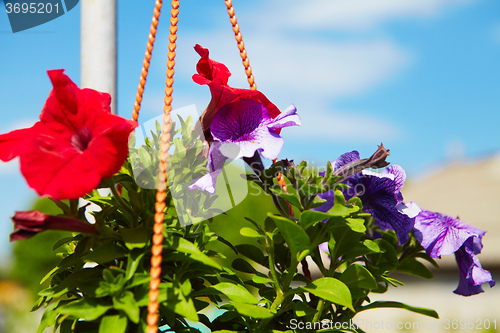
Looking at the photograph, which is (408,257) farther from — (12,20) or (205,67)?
(12,20)

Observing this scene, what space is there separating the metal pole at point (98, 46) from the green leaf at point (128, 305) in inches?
25.9

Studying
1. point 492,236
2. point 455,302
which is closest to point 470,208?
point 492,236

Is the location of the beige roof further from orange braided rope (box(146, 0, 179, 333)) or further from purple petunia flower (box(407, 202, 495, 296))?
orange braided rope (box(146, 0, 179, 333))

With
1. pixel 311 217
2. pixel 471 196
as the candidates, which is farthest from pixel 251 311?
pixel 471 196

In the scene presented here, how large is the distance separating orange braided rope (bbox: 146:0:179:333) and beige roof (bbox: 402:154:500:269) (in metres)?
8.00

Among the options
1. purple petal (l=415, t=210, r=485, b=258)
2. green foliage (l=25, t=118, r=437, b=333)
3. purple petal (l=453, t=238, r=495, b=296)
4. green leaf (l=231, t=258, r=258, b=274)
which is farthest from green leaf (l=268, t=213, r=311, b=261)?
purple petal (l=453, t=238, r=495, b=296)

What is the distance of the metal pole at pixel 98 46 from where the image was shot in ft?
3.78

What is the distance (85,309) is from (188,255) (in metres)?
0.17

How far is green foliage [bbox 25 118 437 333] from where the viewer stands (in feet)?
2.11

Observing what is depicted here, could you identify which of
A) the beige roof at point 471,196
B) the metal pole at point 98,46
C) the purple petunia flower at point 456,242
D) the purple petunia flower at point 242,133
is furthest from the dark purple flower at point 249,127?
Answer: the beige roof at point 471,196

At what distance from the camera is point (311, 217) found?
0.72 m

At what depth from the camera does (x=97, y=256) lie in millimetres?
667

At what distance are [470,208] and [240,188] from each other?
1103 centimetres

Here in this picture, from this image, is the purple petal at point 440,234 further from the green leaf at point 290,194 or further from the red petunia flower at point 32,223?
the red petunia flower at point 32,223
